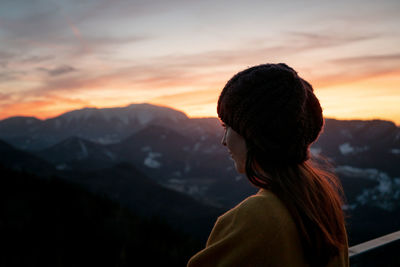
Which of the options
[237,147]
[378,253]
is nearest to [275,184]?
[237,147]

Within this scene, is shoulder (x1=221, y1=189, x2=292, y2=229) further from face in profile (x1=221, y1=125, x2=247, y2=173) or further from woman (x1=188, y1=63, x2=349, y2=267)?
face in profile (x1=221, y1=125, x2=247, y2=173)

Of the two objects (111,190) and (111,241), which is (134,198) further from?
(111,241)

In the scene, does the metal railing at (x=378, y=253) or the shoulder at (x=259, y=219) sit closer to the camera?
the shoulder at (x=259, y=219)

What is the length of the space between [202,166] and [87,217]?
183 m

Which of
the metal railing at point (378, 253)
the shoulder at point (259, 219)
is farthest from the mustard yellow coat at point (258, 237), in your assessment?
the metal railing at point (378, 253)

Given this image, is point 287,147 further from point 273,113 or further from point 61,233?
point 61,233

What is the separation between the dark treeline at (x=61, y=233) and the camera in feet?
35.8

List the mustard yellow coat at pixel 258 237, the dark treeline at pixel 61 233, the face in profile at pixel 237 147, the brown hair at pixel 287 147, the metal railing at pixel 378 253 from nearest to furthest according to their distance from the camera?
the mustard yellow coat at pixel 258 237, the brown hair at pixel 287 147, the face in profile at pixel 237 147, the metal railing at pixel 378 253, the dark treeline at pixel 61 233

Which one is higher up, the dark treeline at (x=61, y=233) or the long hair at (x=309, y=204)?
the long hair at (x=309, y=204)

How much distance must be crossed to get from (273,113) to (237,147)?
240 mm

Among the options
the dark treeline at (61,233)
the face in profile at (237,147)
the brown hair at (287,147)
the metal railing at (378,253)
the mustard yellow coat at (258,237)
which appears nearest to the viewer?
the mustard yellow coat at (258,237)

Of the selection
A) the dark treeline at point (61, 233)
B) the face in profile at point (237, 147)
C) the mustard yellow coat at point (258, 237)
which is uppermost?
the face in profile at point (237, 147)

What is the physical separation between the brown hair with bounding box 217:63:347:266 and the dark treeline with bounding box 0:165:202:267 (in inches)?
381

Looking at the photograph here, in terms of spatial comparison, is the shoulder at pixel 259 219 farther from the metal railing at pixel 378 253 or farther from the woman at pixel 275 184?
the metal railing at pixel 378 253
